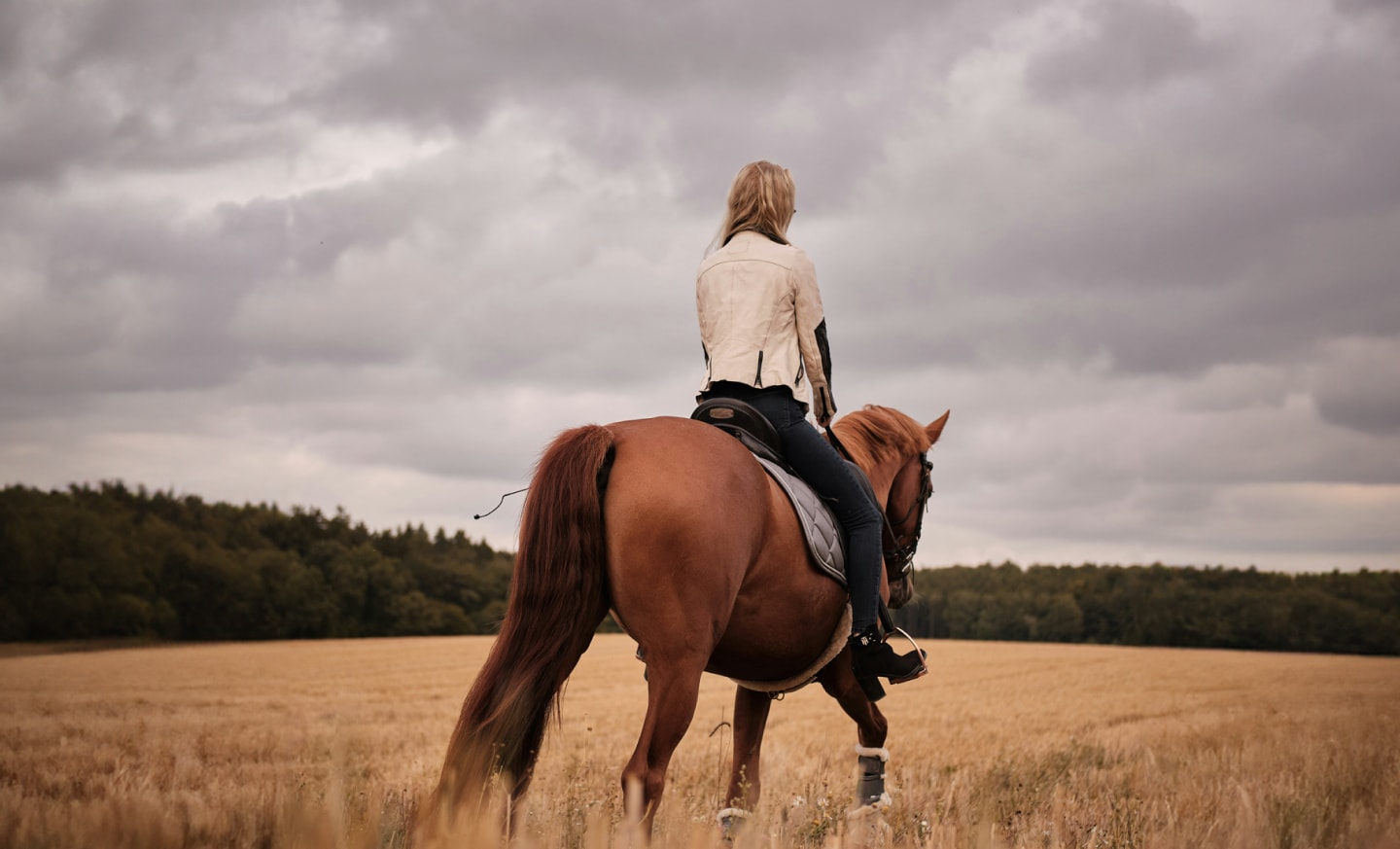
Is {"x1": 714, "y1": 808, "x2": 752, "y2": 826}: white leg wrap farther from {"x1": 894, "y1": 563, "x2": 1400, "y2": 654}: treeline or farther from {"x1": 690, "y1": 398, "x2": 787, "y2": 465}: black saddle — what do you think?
{"x1": 894, "y1": 563, "x2": 1400, "y2": 654}: treeline

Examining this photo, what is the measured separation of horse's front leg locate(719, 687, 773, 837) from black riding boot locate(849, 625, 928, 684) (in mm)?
604

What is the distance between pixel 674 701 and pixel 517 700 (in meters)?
0.65

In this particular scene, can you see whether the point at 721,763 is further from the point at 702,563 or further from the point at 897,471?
the point at 702,563

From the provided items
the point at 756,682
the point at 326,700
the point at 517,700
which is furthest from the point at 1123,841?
the point at 326,700

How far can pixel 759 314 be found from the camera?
189 inches

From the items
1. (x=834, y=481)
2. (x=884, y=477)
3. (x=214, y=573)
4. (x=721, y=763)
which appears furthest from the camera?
(x=214, y=573)

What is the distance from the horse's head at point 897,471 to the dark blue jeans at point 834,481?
1.08 metres

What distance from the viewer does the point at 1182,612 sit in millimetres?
70125

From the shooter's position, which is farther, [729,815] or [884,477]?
[884,477]

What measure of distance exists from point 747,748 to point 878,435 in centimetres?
219

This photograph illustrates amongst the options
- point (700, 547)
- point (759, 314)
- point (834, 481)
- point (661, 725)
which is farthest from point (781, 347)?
point (661, 725)

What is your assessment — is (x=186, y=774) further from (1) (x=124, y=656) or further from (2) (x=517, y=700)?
(1) (x=124, y=656)

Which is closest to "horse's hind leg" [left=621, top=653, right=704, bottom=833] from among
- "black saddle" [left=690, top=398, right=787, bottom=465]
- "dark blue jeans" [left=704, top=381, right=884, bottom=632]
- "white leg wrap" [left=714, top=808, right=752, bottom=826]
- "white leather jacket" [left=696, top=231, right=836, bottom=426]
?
"white leg wrap" [left=714, top=808, right=752, bottom=826]

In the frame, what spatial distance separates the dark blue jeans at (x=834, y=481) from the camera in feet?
15.9
